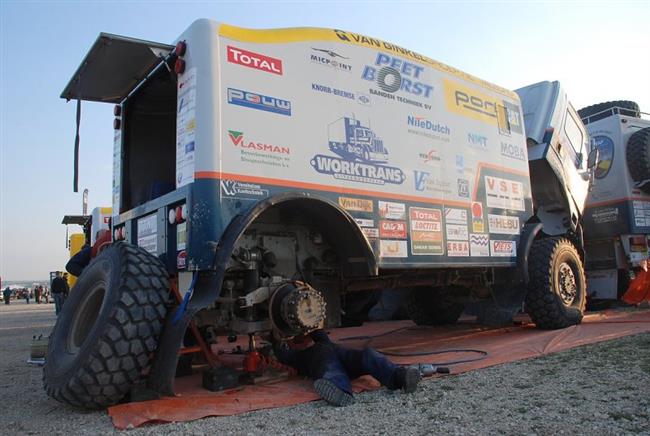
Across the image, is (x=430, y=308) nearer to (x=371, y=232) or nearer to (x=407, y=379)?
(x=371, y=232)

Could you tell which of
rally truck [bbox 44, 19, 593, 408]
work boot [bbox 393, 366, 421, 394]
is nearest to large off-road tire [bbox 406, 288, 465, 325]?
rally truck [bbox 44, 19, 593, 408]

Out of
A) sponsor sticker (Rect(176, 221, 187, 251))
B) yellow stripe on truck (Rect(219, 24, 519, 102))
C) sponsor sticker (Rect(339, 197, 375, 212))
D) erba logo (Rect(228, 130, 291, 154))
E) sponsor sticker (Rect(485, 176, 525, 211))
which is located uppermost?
yellow stripe on truck (Rect(219, 24, 519, 102))

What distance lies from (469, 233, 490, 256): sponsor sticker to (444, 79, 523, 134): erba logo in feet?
4.96

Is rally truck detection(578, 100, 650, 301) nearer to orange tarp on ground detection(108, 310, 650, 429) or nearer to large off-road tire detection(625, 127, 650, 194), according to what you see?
large off-road tire detection(625, 127, 650, 194)

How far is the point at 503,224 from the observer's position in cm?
671

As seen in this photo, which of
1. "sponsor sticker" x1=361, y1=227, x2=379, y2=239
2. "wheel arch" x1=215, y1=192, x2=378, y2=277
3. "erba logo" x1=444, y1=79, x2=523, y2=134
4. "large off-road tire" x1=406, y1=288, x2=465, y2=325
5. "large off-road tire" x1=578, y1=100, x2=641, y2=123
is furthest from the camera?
"large off-road tire" x1=578, y1=100, x2=641, y2=123

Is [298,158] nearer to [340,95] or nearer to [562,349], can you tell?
[340,95]

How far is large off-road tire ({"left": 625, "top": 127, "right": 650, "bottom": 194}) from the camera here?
10.2 meters

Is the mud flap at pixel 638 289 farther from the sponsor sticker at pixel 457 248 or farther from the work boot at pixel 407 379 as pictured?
the work boot at pixel 407 379

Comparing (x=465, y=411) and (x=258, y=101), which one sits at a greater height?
(x=258, y=101)

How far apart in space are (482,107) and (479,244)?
183 cm

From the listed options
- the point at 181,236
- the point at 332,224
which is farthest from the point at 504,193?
the point at 181,236

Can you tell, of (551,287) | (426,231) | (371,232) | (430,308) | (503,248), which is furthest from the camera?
(430,308)

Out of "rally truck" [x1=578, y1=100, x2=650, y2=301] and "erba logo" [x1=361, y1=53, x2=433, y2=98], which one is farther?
"rally truck" [x1=578, y1=100, x2=650, y2=301]
